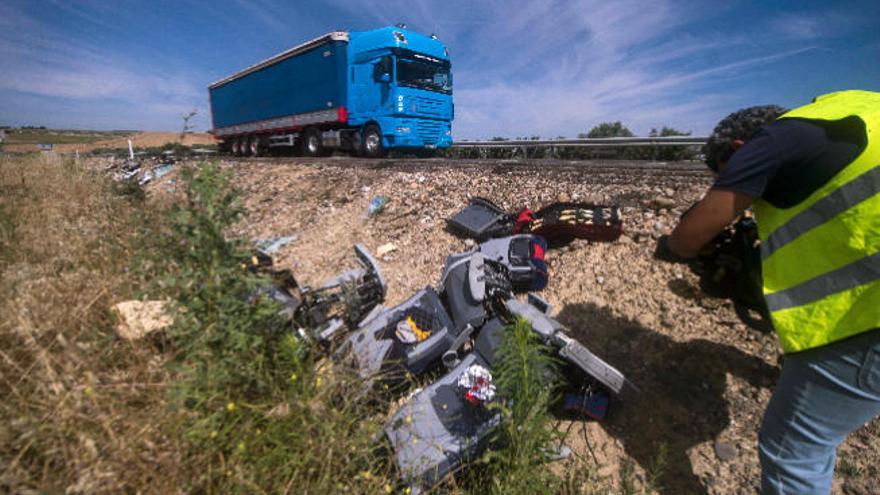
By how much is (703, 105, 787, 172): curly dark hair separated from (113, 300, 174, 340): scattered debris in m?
2.84

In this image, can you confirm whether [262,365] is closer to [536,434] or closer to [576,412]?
[536,434]

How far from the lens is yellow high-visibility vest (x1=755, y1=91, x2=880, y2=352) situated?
47.5 inches

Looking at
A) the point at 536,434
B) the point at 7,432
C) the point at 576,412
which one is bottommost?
the point at 576,412

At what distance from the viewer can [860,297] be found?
123cm

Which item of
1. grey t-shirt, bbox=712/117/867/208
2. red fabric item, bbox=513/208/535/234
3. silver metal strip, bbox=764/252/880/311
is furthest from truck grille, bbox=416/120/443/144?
silver metal strip, bbox=764/252/880/311

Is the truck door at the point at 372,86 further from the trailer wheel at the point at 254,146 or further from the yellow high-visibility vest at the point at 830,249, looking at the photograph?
the yellow high-visibility vest at the point at 830,249

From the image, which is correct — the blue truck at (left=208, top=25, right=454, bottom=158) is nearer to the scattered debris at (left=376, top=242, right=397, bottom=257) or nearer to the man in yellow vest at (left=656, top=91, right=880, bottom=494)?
the scattered debris at (left=376, top=242, right=397, bottom=257)

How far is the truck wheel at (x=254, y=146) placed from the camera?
51.0 feet

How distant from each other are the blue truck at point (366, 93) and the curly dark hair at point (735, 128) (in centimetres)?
852

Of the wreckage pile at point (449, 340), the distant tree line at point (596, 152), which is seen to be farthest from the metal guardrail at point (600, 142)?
the wreckage pile at point (449, 340)

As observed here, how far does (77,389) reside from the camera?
1.51 metres

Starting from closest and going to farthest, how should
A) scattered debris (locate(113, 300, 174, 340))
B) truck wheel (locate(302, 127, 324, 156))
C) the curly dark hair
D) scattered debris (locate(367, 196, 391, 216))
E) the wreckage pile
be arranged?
the curly dark hair < the wreckage pile < scattered debris (locate(113, 300, 174, 340)) < scattered debris (locate(367, 196, 391, 216)) < truck wheel (locate(302, 127, 324, 156))

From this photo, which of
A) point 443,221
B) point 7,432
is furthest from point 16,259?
point 443,221

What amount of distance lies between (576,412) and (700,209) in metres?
1.43
